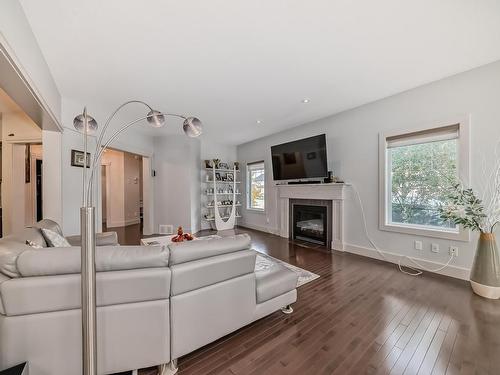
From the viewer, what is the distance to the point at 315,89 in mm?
3090

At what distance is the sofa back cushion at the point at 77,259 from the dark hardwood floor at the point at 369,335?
78 centimetres

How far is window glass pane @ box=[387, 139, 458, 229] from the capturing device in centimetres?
293

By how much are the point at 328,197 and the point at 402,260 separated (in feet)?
5.01

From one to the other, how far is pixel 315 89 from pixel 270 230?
12.1 ft

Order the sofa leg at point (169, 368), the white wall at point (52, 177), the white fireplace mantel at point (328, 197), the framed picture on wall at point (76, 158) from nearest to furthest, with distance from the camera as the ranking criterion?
1. the sofa leg at point (169, 368)
2. the white wall at point (52, 177)
3. the framed picture on wall at point (76, 158)
4. the white fireplace mantel at point (328, 197)

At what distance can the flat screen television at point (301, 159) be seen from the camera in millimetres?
4156

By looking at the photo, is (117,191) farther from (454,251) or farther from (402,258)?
(454,251)

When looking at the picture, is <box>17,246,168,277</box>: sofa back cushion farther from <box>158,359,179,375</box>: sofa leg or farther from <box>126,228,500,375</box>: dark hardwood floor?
<box>126,228,500,375</box>: dark hardwood floor

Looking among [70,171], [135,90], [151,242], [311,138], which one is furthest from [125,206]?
[311,138]

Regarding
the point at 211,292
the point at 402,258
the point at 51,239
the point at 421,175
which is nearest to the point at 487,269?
the point at 402,258

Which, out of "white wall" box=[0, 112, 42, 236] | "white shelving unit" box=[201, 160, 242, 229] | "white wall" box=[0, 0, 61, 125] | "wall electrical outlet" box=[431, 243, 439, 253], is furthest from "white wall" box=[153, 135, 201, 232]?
"wall electrical outlet" box=[431, 243, 439, 253]

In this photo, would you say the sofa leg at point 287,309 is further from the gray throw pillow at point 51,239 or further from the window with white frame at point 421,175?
the window with white frame at point 421,175

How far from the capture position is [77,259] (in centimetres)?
123

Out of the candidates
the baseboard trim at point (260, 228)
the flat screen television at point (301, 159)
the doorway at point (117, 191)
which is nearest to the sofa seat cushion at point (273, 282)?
the flat screen television at point (301, 159)
